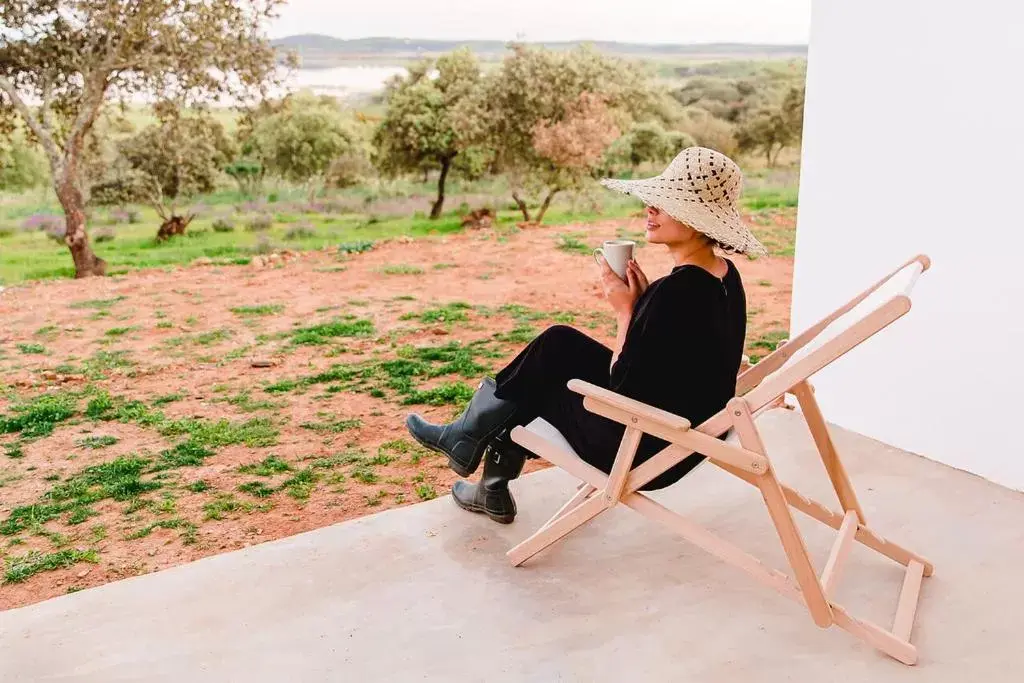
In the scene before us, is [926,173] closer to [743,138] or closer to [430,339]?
[430,339]

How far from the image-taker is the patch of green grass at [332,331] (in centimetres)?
539

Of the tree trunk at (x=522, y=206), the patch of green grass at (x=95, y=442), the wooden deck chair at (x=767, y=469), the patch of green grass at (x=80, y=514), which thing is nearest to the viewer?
the wooden deck chair at (x=767, y=469)

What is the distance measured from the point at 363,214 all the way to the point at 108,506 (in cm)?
478

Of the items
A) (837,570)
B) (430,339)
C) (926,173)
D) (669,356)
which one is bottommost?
(430,339)

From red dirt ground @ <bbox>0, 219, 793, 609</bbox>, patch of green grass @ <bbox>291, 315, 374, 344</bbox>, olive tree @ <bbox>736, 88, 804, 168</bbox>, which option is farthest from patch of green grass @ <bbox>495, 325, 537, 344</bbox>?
olive tree @ <bbox>736, 88, 804, 168</bbox>

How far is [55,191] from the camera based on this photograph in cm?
613

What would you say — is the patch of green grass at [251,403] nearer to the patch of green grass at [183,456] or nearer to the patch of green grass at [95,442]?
the patch of green grass at [183,456]

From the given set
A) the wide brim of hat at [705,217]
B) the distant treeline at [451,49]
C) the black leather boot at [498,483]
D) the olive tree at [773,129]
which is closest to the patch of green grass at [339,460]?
the black leather boot at [498,483]

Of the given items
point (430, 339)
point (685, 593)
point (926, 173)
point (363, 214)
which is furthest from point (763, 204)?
point (685, 593)

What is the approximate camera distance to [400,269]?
7.03 metres

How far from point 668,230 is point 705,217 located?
0.32 ft

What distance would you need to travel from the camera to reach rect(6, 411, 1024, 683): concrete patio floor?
2.02m

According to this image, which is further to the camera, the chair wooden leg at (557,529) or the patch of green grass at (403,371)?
the patch of green grass at (403,371)

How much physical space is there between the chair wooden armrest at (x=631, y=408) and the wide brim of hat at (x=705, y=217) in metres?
0.44
